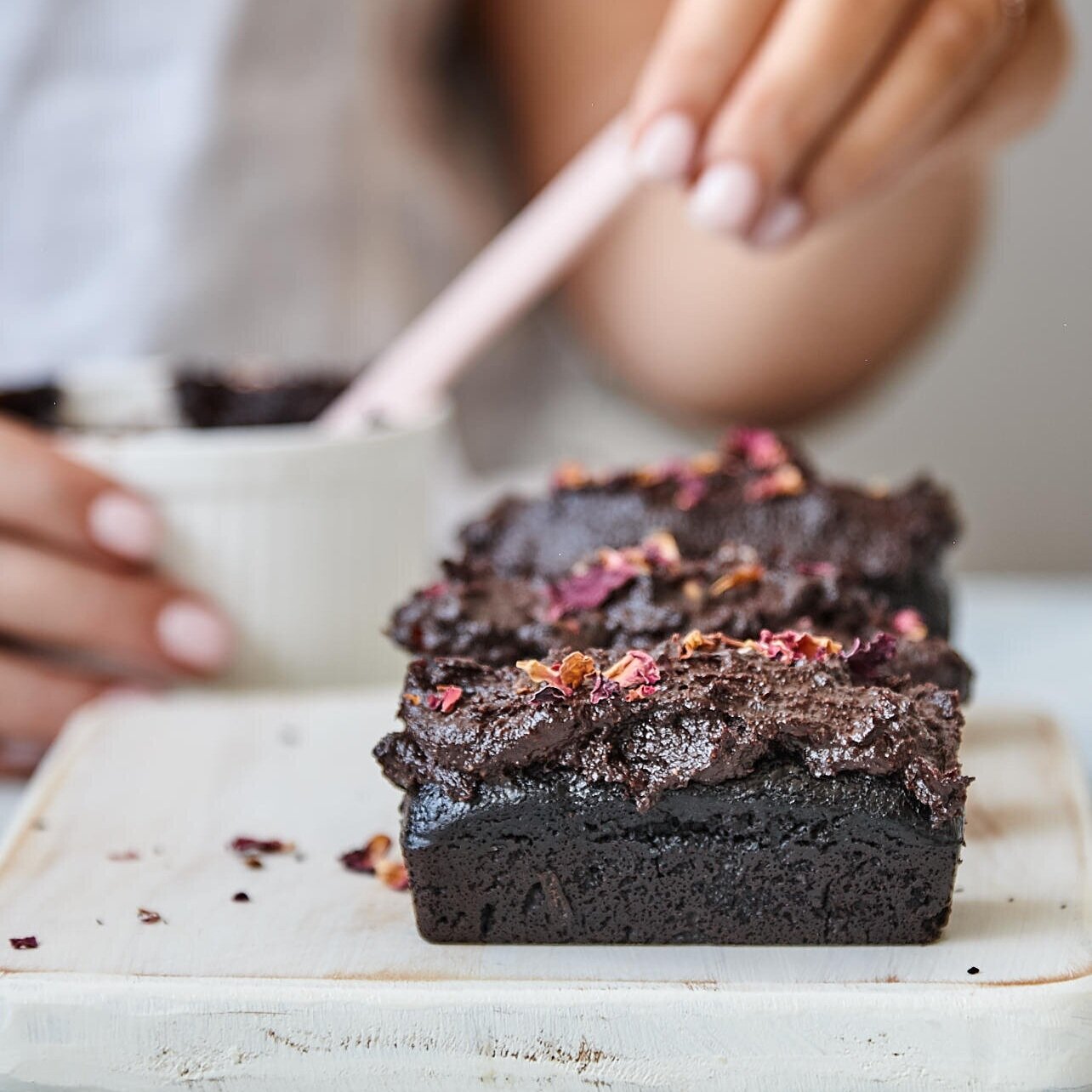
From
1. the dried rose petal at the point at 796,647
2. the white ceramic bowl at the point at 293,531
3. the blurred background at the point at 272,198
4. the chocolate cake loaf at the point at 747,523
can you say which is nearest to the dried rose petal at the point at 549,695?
the dried rose petal at the point at 796,647

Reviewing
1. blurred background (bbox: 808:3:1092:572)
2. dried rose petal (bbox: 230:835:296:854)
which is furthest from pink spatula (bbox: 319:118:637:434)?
blurred background (bbox: 808:3:1092:572)

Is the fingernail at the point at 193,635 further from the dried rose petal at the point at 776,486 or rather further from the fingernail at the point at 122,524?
the dried rose petal at the point at 776,486

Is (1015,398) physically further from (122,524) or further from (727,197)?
(122,524)

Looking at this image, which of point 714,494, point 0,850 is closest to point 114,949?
point 0,850

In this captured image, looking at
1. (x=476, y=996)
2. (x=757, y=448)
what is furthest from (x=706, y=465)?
(x=476, y=996)

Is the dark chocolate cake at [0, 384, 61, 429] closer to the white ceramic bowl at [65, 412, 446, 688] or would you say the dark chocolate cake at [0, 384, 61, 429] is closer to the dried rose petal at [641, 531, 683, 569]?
the white ceramic bowl at [65, 412, 446, 688]
